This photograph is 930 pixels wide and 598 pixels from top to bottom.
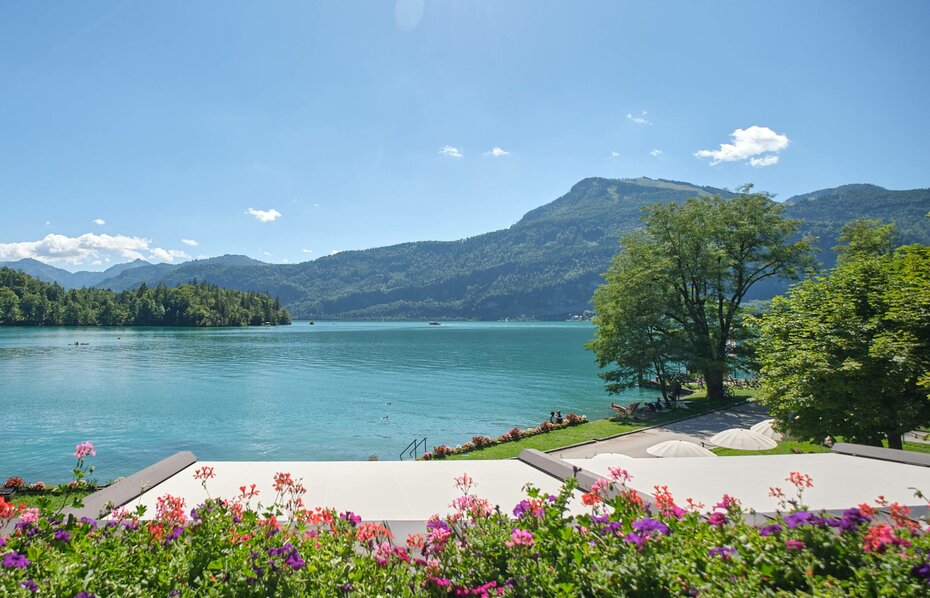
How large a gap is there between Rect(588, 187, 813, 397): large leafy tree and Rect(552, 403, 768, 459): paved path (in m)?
3.56

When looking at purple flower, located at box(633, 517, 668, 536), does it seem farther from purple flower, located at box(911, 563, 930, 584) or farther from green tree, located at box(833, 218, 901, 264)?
green tree, located at box(833, 218, 901, 264)

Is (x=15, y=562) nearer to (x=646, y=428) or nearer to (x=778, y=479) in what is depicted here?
(x=778, y=479)

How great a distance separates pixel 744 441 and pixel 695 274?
17.4 metres

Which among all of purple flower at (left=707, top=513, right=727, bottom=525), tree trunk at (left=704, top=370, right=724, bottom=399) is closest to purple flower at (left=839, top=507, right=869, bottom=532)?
purple flower at (left=707, top=513, right=727, bottom=525)

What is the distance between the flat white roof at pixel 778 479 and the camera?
889 cm

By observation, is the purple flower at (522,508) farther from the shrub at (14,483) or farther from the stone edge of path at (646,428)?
the shrub at (14,483)

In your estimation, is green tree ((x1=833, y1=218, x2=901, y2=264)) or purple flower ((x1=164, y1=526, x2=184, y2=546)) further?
green tree ((x1=833, y1=218, x2=901, y2=264))

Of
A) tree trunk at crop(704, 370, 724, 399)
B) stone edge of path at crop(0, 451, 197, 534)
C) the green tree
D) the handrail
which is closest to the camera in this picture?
stone edge of path at crop(0, 451, 197, 534)

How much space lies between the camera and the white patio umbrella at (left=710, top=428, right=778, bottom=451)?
1853cm

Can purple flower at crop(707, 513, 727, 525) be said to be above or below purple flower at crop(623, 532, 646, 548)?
below

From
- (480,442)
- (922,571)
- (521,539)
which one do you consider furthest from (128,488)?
(480,442)

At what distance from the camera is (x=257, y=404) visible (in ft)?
134

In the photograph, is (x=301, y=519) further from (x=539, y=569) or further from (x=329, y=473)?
(x=329, y=473)

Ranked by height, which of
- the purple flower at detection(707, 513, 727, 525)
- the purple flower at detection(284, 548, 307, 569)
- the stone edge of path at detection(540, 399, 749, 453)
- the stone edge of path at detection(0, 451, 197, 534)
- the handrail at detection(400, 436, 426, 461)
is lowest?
the handrail at detection(400, 436, 426, 461)
